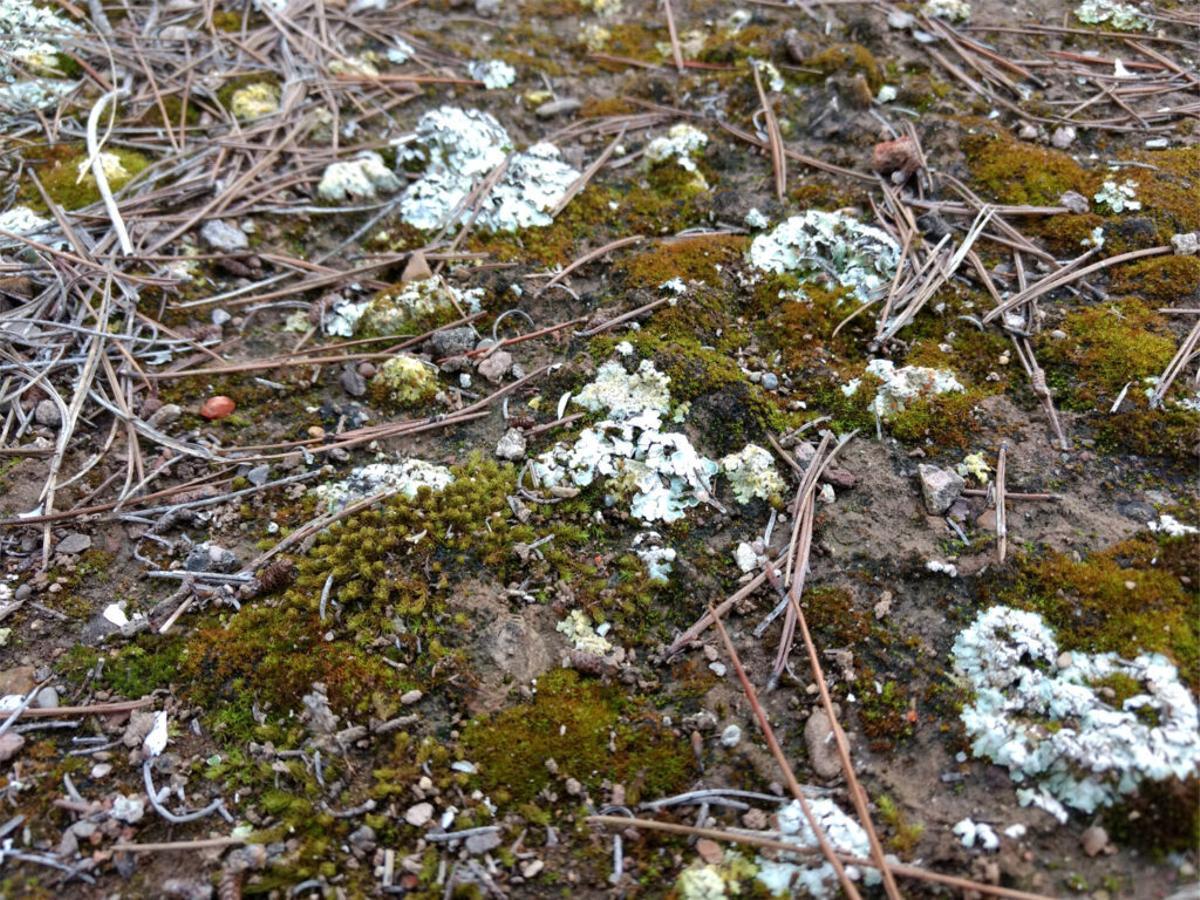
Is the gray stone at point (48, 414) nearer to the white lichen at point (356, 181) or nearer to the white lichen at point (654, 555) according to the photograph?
the white lichen at point (356, 181)

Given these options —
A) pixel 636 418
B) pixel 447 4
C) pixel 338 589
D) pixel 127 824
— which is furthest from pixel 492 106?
pixel 127 824

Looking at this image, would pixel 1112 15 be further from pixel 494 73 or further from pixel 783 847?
pixel 783 847

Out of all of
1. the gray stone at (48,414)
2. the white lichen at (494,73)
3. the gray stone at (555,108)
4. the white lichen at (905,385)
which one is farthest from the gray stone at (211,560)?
the white lichen at (494,73)

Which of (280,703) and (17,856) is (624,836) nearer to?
(280,703)

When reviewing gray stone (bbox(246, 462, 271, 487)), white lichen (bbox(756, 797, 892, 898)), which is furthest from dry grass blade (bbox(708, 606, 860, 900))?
gray stone (bbox(246, 462, 271, 487))

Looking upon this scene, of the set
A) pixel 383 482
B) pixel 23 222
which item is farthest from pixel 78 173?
pixel 383 482
